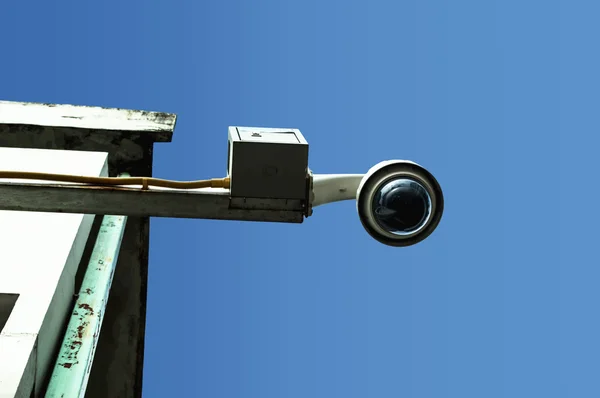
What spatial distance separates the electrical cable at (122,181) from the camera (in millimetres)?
1848

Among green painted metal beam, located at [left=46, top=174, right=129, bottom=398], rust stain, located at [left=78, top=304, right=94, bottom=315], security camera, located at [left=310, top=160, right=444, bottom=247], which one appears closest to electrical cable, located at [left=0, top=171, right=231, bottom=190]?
security camera, located at [left=310, top=160, right=444, bottom=247]

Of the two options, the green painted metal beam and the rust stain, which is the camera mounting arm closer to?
the green painted metal beam

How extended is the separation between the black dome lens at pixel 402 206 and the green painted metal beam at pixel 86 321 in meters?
0.75

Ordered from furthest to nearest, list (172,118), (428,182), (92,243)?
(172,118)
(92,243)
(428,182)

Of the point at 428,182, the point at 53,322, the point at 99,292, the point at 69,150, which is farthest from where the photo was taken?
the point at 69,150

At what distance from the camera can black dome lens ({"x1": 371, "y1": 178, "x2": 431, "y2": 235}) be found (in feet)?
5.84

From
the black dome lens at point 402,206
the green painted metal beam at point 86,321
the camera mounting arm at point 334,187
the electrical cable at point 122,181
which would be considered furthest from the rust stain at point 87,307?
the black dome lens at point 402,206

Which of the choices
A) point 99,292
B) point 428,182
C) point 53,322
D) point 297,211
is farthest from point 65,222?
point 428,182

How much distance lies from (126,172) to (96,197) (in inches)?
61.4

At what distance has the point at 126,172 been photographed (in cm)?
339

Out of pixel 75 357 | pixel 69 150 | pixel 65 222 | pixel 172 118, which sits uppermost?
pixel 172 118

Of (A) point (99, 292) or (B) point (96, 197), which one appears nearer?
(B) point (96, 197)

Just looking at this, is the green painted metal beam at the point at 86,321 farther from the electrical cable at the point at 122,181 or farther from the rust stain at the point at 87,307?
the electrical cable at the point at 122,181

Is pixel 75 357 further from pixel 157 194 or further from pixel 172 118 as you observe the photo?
pixel 172 118
